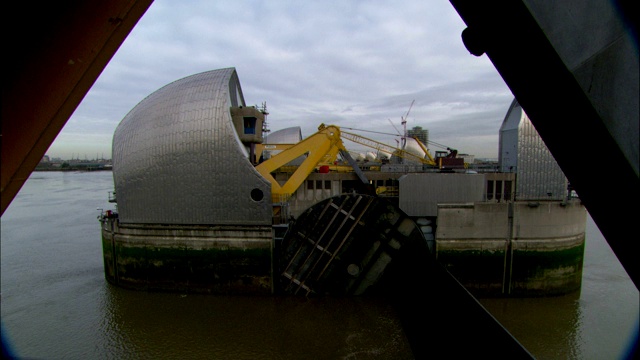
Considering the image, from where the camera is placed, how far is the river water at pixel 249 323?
9.51m

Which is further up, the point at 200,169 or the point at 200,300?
the point at 200,169

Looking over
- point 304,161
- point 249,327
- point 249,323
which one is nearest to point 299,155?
point 304,161

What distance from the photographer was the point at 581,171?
1897mm

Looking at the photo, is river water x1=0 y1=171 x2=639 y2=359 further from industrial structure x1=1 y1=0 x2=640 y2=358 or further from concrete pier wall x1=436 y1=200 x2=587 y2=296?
industrial structure x1=1 y1=0 x2=640 y2=358

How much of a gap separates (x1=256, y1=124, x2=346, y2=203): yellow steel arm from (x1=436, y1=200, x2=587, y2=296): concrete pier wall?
7.02 m

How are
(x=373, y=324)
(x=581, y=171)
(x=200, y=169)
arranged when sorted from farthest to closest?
(x=200, y=169) → (x=373, y=324) → (x=581, y=171)

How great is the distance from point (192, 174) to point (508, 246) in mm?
14610

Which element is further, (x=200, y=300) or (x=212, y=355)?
(x=200, y=300)

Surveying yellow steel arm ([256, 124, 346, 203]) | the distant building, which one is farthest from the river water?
yellow steel arm ([256, 124, 346, 203])

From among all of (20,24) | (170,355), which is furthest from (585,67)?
(170,355)

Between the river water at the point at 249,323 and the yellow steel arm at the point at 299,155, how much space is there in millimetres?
5562

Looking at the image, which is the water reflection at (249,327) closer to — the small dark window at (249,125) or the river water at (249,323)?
the river water at (249,323)

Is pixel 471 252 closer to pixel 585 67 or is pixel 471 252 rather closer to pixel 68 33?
pixel 585 67

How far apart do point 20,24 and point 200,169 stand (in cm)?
1253
